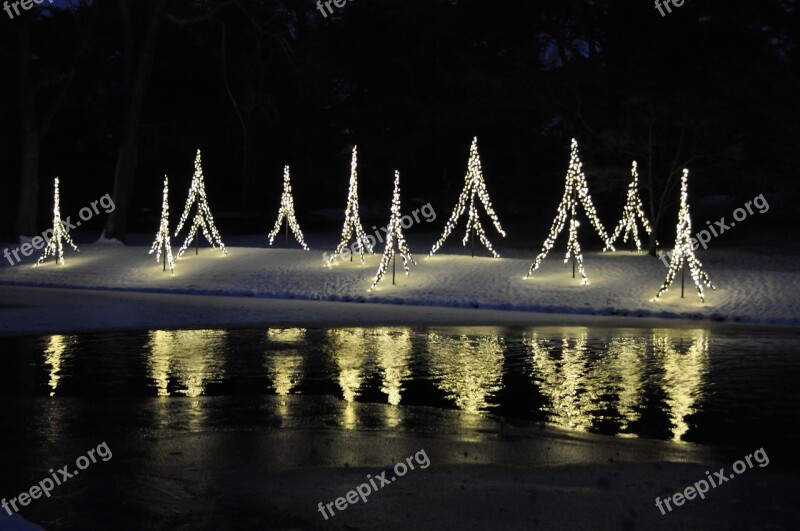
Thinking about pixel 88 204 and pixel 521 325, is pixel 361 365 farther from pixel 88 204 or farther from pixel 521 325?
pixel 88 204

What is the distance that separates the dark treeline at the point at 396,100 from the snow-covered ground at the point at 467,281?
4.02 m

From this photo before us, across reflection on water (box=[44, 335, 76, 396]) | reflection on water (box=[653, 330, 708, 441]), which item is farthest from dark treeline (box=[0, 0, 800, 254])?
reflection on water (box=[44, 335, 76, 396])

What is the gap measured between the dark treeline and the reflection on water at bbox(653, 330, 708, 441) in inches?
539

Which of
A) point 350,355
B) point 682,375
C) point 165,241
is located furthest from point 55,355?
point 165,241

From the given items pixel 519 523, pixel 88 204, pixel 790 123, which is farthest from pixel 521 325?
pixel 88 204

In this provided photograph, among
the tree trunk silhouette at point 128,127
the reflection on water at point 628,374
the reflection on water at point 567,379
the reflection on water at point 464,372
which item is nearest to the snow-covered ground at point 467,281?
the tree trunk silhouette at point 128,127

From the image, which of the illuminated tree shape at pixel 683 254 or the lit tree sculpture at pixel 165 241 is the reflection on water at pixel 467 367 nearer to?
the illuminated tree shape at pixel 683 254

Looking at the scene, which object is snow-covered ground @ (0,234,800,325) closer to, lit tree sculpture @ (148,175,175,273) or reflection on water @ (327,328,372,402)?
lit tree sculpture @ (148,175,175,273)

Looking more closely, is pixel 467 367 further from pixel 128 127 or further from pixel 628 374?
pixel 128 127

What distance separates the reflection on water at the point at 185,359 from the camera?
11.7 m

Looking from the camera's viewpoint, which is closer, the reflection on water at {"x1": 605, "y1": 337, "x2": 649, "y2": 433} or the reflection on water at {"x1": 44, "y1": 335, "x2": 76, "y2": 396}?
the reflection on water at {"x1": 605, "y1": 337, "x2": 649, "y2": 433}

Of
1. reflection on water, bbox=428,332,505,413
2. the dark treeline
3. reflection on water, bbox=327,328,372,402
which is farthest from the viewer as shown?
the dark treeline

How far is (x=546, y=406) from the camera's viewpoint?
10539 millimetres

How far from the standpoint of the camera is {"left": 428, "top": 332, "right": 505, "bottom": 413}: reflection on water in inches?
438
